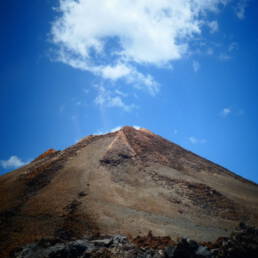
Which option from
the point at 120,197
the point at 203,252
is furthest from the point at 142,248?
the point at 120,197

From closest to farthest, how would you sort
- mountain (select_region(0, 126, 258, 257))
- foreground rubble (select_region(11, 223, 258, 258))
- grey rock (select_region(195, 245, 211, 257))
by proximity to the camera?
grey rock (select_region(195, 245, 211, 257)) → foreground rubble (select_region(11, 223, 258, 258)) → mountain (select_region(0, 126, 258, 257))

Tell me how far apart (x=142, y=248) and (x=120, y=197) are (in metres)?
11.1

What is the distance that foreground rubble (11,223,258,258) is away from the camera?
14.5m

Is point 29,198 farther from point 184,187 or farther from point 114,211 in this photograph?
point 184,187

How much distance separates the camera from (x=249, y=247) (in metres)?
14.7

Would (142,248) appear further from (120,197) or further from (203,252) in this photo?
(120,197)

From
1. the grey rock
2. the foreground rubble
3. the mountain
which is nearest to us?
the grey rock

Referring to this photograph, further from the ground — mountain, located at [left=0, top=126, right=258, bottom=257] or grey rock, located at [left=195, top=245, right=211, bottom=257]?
mountain, located at [left=0, top=126, right=258, bottom=257]

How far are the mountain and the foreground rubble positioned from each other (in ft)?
7.84

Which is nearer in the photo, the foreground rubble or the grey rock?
the grey rock

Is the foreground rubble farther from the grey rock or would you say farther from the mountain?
the mountain

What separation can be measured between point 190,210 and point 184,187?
16.8 feet

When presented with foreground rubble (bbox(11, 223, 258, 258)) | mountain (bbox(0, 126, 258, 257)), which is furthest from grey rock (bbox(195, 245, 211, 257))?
mountain (bbox(0, 126, 258, 257))

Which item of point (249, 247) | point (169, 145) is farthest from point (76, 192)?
point (169, 145)
